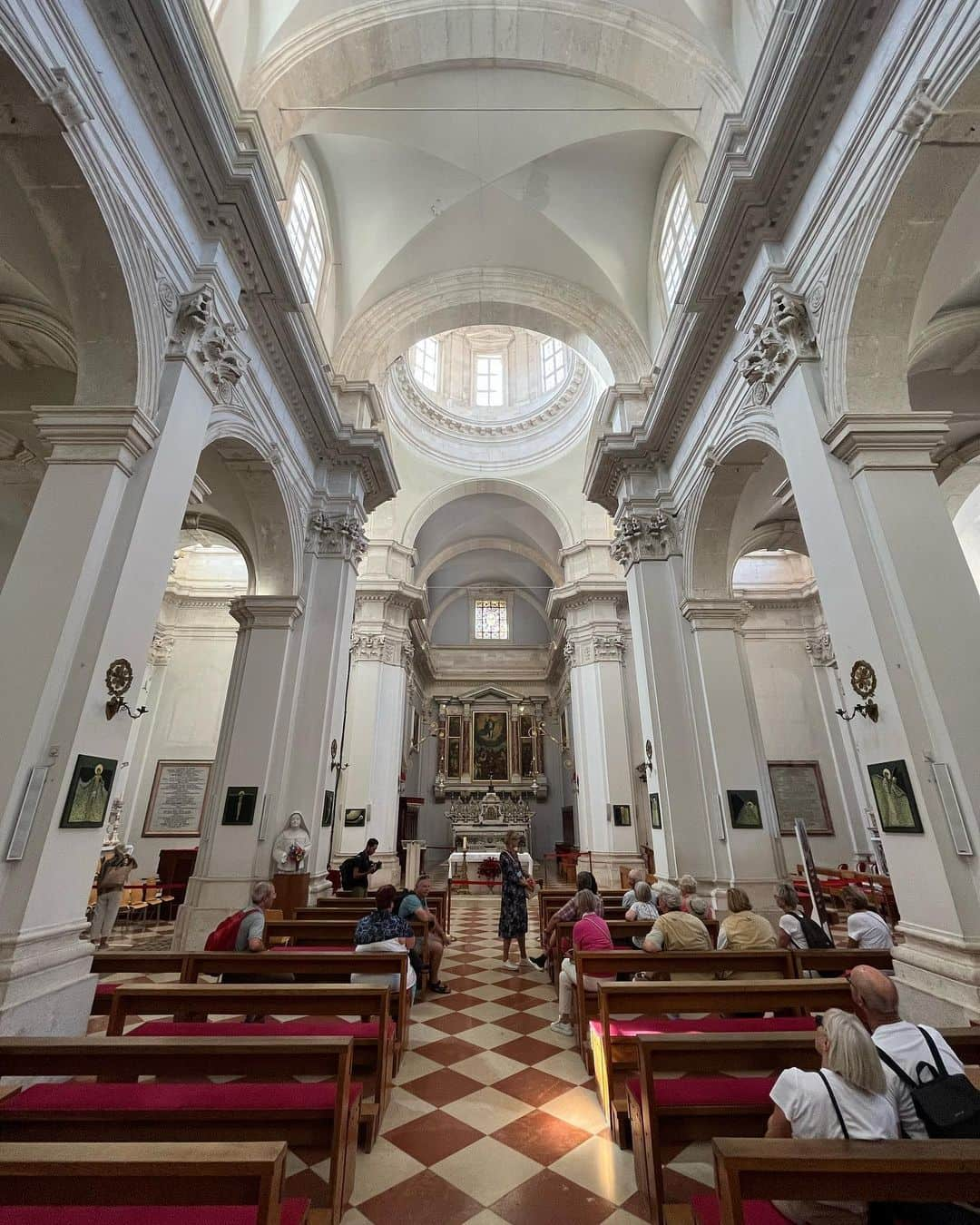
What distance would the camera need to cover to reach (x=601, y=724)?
51.4 ft

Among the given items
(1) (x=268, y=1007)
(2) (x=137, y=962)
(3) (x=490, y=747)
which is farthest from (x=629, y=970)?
(3) (x=490, y=747)

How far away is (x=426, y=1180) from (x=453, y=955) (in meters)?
5.32

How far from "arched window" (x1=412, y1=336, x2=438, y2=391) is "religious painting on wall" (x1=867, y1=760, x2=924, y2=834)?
1788 centimetres

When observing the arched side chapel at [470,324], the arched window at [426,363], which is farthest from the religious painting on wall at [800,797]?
the arched window at [426,363]

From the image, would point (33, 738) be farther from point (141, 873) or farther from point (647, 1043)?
point (141, 873)

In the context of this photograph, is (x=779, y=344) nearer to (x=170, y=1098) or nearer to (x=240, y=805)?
(x=170, y=1098)

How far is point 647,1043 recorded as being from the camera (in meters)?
2.46

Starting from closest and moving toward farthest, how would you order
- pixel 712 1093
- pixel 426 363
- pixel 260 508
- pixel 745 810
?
pixel 712 1093 < pixel 745 810 < pixel 260 508 < pixel 426 363

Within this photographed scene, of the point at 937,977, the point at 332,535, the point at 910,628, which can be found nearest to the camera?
the point at 937,977

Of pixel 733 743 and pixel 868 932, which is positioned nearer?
pixel 868 932

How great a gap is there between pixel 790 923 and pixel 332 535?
7.93 metres

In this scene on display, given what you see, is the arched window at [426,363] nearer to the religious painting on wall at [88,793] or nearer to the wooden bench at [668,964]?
the religious painting on wall at [88,793]

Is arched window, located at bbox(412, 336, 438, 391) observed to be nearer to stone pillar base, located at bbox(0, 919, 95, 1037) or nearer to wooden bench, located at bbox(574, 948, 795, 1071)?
stone pillar base, located at bbox(0, 919, 95, 1037)

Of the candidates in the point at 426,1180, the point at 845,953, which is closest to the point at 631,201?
the point at 845,953
